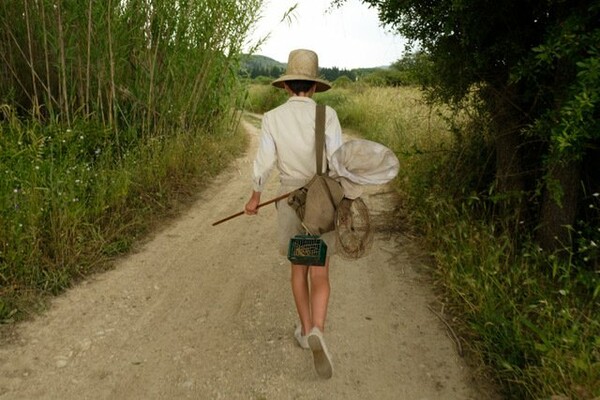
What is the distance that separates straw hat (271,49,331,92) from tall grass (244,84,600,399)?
1748 millimetres

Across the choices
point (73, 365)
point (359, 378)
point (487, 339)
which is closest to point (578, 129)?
point (487, 339)

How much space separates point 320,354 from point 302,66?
158 cm

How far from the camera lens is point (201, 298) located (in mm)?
3615

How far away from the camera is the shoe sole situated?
254 centimetres

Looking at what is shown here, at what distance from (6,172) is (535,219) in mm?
4379

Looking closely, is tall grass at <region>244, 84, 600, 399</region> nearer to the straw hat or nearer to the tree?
the tree

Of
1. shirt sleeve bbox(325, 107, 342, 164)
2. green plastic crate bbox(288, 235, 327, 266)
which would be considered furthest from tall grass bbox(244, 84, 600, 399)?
shirt sleeve bbox(325, 107, 342, 164)

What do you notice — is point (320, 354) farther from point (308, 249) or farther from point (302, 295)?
point (308, 249)

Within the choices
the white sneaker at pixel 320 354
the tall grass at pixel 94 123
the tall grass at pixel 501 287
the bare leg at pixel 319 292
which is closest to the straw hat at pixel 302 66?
the bare leg at pixel 319 292

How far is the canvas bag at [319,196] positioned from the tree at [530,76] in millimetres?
1258

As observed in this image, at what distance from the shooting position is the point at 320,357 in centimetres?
260

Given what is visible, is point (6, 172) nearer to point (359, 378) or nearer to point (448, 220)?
point (359, 378)

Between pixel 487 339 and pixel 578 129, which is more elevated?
pixel 578 129

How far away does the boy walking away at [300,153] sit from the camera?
267 centimetres
